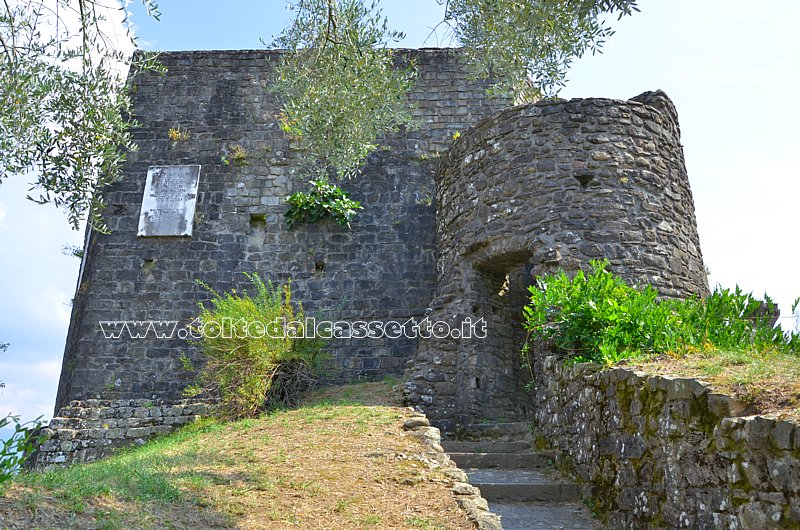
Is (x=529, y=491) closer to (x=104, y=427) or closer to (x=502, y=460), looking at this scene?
(x=502, y=460)

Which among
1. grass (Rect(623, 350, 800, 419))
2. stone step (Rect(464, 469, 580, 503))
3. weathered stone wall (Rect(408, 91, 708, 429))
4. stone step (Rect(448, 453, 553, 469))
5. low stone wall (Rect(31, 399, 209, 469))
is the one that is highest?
weathered stone wall (Rect(408, 91, 708, 429))

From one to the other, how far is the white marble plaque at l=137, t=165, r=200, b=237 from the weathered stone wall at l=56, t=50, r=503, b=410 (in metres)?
0.14

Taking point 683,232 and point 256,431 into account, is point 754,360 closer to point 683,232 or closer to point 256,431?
point 683,232

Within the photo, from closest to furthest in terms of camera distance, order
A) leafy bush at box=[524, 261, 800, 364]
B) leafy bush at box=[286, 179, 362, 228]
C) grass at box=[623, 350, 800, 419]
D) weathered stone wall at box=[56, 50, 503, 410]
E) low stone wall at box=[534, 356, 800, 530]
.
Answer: low stone wall at box=[534, 356, 800, 530] < grass at box=[623, 350, 800, 419] < leafy bush at box=[524, 261, 800, 364] < weathered stone wall at box=[56, 50, 503, 410] < leafy bush at box=[286, 179, 362, 228]

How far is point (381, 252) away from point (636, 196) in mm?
4454

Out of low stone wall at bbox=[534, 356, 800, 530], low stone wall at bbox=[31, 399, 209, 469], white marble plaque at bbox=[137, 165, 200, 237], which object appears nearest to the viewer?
low stone wall at bbox=[534, 356, 800, 530]

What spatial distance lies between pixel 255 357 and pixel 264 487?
4.12m

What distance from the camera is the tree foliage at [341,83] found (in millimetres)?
7398

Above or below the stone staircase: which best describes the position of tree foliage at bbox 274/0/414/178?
above

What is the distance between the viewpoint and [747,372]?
4.48 metres

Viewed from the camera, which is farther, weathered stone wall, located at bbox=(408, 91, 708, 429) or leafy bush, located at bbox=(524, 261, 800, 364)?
weathered stone wall, located at bbox=(408, 91, 708, 429)

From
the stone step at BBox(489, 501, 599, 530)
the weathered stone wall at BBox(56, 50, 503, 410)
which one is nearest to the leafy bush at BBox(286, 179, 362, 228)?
the weathered stone wall at BBox(56, 50, 503, 410)

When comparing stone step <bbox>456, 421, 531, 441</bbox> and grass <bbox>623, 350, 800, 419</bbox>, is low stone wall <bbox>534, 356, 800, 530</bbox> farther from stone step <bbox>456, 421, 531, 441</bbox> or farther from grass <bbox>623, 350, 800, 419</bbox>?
stone step <bbox>456, 421, 531, 441</bbox>

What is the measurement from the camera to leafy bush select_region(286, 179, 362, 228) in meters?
11.7
